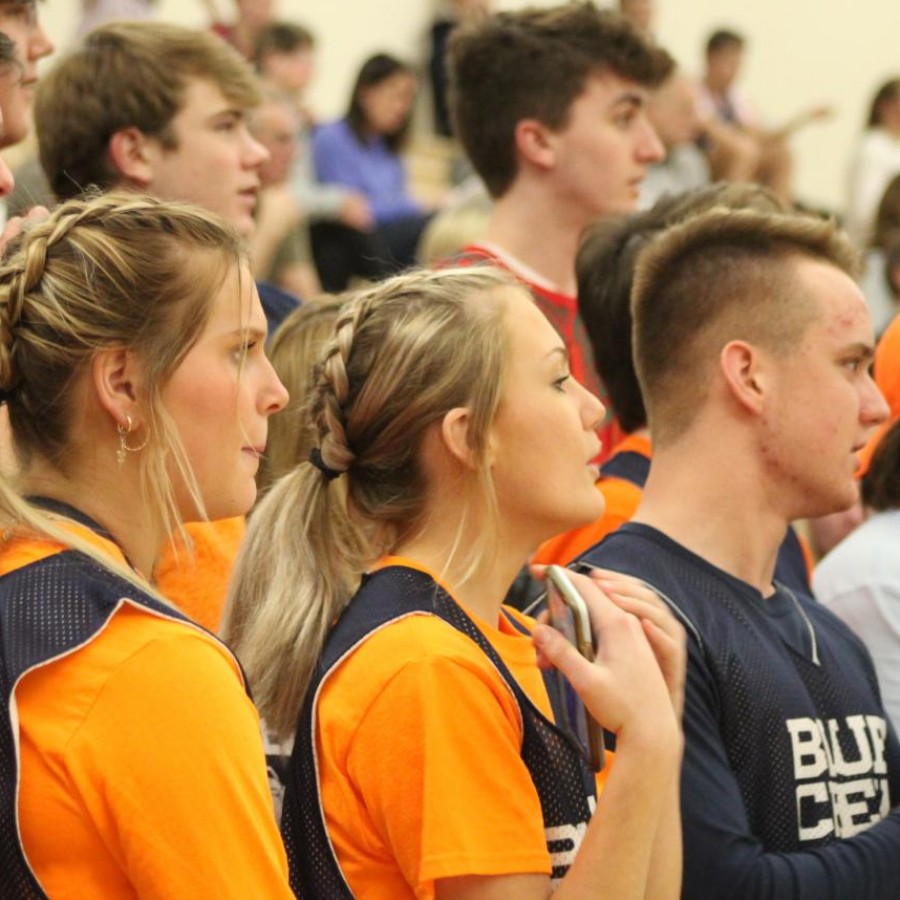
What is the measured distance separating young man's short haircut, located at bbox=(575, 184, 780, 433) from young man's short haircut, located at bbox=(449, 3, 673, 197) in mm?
733

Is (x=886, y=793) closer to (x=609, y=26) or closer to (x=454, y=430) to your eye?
(x=454, y=430)

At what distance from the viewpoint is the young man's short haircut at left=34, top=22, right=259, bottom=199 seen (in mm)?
3340

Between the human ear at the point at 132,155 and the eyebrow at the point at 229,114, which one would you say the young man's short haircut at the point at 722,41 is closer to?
the eyebrow at the point at 229,114

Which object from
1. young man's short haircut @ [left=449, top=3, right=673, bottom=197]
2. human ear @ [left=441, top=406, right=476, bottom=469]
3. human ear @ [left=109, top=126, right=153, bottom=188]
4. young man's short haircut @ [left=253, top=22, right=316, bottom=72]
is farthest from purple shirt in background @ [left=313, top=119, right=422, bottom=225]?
human ear @ [left=441, top=406, right=476, bottom=469]

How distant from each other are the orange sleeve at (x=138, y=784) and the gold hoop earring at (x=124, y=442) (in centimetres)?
27

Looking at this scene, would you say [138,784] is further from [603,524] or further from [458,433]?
[603,524]

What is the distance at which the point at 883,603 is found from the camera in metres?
2.92

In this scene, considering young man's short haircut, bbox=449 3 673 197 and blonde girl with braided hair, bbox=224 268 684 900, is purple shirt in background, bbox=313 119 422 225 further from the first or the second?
blonde girl with braided hair, bbox=224 268 684 900

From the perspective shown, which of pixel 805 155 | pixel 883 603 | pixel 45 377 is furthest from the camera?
pixel 805 155

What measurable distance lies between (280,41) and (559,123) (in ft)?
14.6

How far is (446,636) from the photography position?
6.46 ft

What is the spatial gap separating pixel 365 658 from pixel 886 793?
35.3 inches

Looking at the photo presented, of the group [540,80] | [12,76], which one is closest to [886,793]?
[12,76]

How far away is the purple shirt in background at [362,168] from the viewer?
26.8 ft
